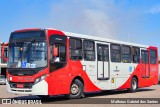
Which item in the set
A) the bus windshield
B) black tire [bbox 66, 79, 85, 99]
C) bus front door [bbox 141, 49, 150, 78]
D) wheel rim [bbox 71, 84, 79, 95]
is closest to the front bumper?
the bus windshield

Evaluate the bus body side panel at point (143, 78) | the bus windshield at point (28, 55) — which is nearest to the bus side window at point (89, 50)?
the bus windshield at point (28, 55)

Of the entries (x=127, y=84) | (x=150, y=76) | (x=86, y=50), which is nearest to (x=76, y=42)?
(x=86, y=50)

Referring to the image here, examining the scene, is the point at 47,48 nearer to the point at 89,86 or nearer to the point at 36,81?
the point at 36,81

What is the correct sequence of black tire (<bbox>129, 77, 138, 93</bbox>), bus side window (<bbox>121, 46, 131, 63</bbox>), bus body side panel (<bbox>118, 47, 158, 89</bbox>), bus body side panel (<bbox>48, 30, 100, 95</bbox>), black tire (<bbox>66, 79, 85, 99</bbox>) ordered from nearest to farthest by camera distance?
bus body side panel (<bbox>48, 30, 100, 95</bbox>)
black tire (<bbox>66, 79, 85, 99</bbox>)
bus side window (<bbox>121, 46, 131, 63</bbox>)
bus body side panel (<bbox>118, 47, 158, 89</bbox>)
black tire (<bbox>129, 77, 138, 93</bbox>)

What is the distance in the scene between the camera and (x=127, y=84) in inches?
900

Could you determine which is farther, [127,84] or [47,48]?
[127,84]

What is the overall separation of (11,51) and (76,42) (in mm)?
3235

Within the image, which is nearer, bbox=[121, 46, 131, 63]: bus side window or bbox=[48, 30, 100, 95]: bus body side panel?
bbox=[48, 30, 100, 95]: bus body side panel

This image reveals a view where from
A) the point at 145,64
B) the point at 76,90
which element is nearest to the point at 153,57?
the point at 145,64

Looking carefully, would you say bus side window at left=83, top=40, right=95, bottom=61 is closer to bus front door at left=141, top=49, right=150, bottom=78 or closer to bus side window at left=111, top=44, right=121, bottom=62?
bus side window at left=111, top=44, right=121, bottom=62

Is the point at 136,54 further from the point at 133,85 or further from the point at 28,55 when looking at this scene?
the point at 28,55

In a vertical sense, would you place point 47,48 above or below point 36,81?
above

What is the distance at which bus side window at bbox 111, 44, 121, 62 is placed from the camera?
21.0 m

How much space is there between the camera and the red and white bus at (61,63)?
51.7 feet
